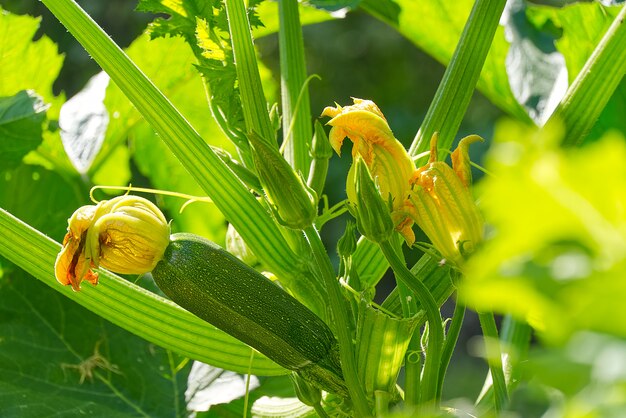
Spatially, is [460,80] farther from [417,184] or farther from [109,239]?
[109,239]

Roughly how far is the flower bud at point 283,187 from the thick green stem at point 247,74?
96 millimetres

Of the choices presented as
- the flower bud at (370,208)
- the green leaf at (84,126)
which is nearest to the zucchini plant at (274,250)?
the flower bud at (370,208)

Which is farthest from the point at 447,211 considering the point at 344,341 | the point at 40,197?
the point at 40,197

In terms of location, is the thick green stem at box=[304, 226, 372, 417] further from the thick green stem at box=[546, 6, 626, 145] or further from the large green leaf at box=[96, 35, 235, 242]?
the large green leaf at box=[96, 35, 235, 242]

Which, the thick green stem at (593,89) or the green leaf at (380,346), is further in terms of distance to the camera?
the thick green stem at (593,89)

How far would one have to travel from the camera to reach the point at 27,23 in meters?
1.22

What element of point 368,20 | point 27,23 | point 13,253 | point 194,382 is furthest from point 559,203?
point 368,20

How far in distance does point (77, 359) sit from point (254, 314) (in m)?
0.43

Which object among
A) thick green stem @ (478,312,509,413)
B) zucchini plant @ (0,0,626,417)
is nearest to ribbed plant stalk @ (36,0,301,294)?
zucchini plant @ (0,0,626,417)

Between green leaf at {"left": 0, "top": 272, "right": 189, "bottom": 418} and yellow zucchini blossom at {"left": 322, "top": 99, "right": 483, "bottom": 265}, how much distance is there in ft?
1.58

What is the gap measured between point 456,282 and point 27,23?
2.57 ft

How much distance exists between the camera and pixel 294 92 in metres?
0.97

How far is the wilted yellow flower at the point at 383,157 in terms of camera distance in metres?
0.71

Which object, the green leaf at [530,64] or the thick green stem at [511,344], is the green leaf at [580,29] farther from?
the thick green stem at [511,344]
